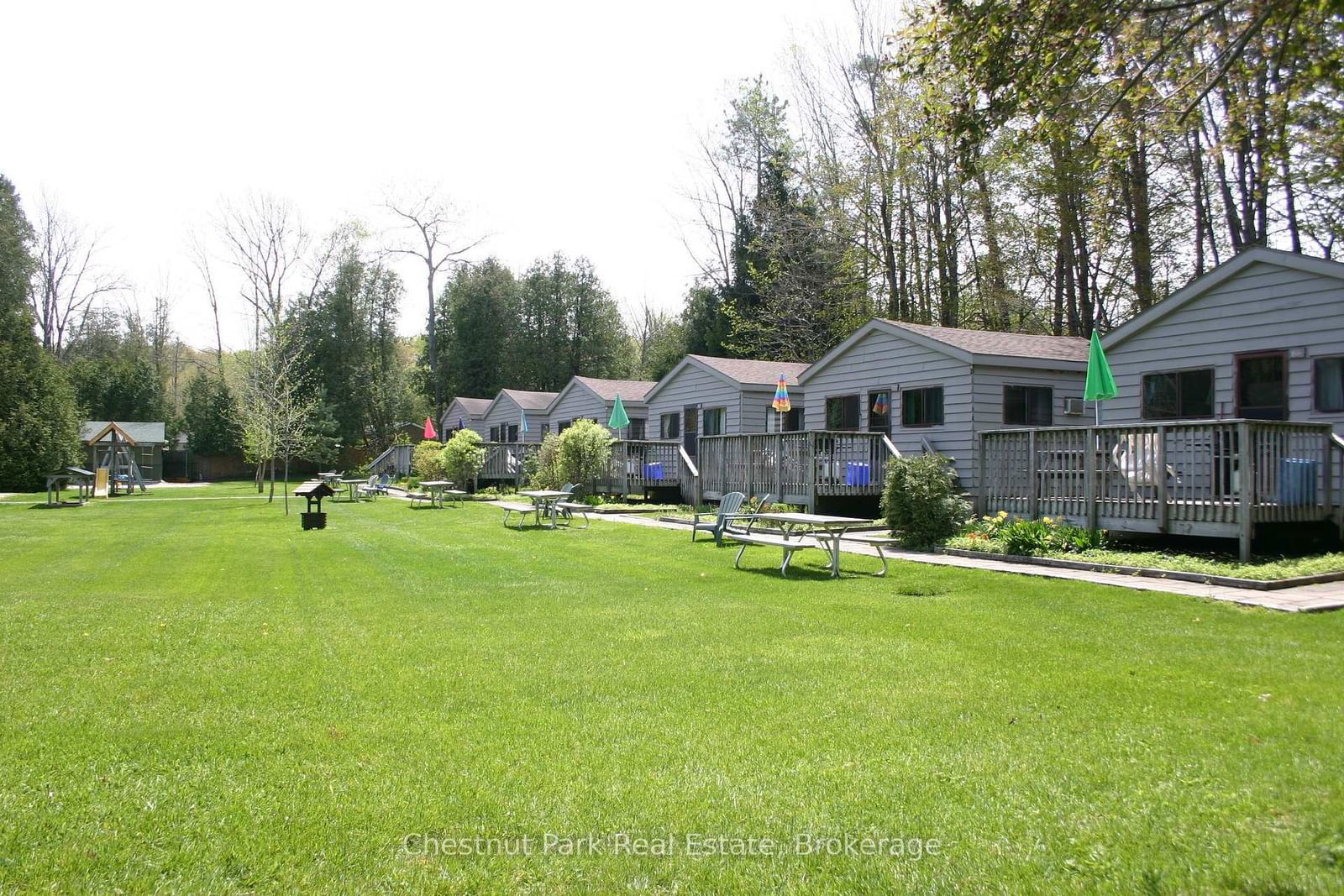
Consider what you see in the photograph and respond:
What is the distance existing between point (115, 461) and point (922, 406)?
28.8m

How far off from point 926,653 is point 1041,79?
3.88m

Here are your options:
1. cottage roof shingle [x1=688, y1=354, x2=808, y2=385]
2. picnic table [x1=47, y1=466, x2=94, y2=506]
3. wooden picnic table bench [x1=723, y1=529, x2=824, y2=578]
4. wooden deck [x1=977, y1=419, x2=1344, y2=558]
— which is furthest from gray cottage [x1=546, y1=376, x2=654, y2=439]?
wooden picnic table bench [x1=723, y1=529, x2=824, y2=578]

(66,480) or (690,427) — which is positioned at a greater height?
(690,427)

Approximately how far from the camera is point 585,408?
102ft

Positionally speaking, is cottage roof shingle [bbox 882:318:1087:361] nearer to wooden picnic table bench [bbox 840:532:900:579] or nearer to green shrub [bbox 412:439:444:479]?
wooden picnic table bench [bbox 840:532:900:579]

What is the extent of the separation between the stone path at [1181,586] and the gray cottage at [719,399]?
11336 millimetres

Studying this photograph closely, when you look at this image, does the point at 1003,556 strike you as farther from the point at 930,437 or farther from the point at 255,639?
the point at 255,639

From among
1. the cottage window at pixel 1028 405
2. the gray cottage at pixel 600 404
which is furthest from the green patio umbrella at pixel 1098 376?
the gray cottage at pixel 600 404

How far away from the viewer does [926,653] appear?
596 cm

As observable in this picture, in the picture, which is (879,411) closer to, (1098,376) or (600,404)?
(1098,376)

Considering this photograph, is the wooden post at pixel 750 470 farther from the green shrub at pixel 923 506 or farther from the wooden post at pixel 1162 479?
the wooden post at pixel 1162 479

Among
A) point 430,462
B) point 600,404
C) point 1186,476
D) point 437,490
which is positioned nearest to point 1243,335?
point 1186,476

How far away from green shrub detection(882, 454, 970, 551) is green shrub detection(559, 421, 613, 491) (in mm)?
10697

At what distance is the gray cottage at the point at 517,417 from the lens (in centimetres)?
3475
